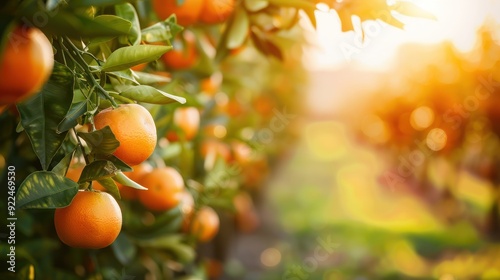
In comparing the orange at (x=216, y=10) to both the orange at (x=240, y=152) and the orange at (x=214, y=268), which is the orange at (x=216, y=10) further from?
the orange at (x=214, y=268)

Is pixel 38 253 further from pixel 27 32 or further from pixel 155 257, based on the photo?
pixel 27 32

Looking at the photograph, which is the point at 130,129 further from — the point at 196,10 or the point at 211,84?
the point at 211,84

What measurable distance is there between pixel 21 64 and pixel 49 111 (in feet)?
0.71

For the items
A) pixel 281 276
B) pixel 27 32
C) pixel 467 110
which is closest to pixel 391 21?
pixel 27 32

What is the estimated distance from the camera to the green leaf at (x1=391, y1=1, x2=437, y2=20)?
100 cm

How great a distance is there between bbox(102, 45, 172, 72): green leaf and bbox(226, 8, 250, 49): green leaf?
0.50m

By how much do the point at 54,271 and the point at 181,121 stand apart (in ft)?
1.92

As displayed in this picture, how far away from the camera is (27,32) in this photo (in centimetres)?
61

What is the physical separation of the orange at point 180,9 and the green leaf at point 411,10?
49 centimetres

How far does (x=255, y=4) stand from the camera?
1327 mm

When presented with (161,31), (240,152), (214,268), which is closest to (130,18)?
(161,31)

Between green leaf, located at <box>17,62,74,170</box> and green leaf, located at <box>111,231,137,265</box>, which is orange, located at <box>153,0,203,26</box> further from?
green leaf, located at <box>111,231,137,265</box>

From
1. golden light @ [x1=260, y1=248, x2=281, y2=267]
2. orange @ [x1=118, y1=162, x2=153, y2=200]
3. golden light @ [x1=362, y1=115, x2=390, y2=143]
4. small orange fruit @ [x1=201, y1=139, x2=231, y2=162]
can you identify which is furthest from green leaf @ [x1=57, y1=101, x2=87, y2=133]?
golden light @ [x1=362, y1=115, x2=390, y2=143]

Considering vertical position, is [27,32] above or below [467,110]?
above
